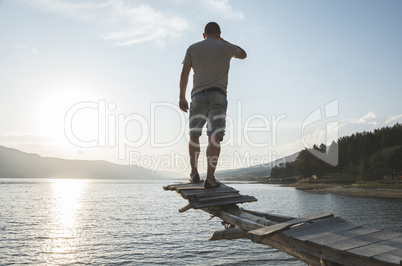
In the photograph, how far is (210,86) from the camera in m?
6.70

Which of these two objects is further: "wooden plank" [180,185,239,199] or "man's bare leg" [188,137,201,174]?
"man's bare leg" [188,137,201,174]

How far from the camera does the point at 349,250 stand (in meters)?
3.35

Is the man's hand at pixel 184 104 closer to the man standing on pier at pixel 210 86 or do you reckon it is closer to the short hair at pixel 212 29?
the man standing on pier at pixel 210 86

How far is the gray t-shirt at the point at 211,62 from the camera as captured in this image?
6750mm

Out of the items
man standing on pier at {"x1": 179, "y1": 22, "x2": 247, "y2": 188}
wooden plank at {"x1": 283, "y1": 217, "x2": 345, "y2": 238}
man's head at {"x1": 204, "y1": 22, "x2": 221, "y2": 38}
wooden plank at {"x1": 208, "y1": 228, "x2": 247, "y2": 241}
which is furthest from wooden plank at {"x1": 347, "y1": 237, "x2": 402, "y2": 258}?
man's head at {"x1": 204, "y1": 22, "x2": 221, "y2": 38}

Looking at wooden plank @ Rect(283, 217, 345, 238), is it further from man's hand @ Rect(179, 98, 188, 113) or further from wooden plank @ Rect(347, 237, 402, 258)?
man's hand @ Rect(179, 98, 188, 113)

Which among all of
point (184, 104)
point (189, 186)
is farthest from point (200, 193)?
point (184, 104)

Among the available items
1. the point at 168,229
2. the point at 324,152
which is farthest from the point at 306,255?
the point at 324,152

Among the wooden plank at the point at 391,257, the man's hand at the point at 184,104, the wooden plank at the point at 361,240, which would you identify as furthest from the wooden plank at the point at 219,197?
the wooden plank at the point at 391,257

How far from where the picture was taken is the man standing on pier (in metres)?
6.69

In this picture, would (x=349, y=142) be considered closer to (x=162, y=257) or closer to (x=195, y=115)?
(x=162, y=257)

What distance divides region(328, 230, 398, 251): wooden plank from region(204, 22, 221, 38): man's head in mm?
5177

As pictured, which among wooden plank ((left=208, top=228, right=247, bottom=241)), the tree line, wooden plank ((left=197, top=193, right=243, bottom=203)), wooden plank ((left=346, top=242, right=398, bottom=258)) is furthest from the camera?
the tree line

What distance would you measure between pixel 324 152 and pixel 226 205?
556 ft
